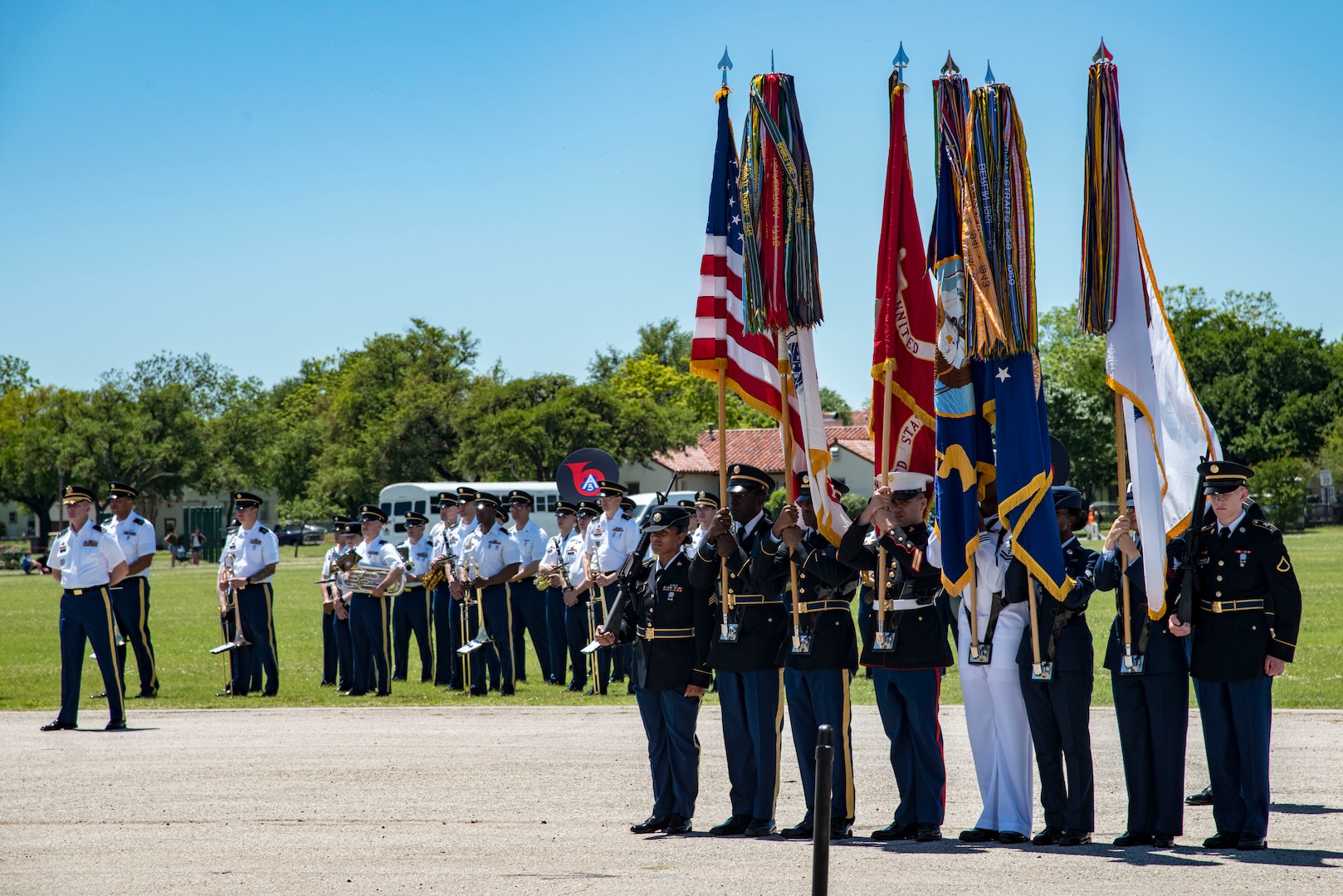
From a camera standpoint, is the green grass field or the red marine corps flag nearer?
the red marine corps flag

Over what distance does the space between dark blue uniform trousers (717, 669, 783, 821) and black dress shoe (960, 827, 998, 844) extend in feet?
3.57

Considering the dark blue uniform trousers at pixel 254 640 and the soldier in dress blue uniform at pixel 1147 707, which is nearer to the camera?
the soldier in dress blue uniform at pixel 1147 707

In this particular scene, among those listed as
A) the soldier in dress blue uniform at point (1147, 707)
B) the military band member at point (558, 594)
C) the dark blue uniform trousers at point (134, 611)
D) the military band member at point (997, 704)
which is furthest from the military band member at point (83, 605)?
the soldier in dress blue uniform at point (1147, 707)

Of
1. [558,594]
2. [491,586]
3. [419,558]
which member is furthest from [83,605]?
[558,594]

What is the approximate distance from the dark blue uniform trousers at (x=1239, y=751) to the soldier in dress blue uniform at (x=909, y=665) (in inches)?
56.3

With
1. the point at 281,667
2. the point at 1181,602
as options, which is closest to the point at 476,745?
the point at 1181,602

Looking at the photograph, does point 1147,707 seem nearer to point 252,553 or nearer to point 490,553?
point 490,553

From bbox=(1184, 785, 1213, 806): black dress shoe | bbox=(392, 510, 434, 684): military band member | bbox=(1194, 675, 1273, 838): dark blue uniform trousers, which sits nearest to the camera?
bbox=(1194, 675, 1273, 838): dark blue uniform trousers

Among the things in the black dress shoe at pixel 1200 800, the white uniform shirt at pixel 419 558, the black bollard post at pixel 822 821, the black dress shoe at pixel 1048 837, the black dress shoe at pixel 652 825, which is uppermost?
the white uniform shirt at pixel 419 558

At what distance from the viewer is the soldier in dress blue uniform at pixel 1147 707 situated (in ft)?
24.3

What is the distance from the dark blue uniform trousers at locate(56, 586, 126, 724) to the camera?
12367mm

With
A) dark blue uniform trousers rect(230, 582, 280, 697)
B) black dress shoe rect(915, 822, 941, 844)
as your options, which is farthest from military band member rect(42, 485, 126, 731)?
black dress shoe rect(915, 822, 941, 844)

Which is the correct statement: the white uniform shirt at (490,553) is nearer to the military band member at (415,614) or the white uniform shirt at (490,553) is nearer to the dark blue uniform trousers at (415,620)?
the military band member at (415,614)

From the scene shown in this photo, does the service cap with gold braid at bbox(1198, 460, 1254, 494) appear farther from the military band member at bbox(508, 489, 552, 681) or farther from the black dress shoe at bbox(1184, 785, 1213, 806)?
the military band member at bbox(508, 489, 552, 681)
